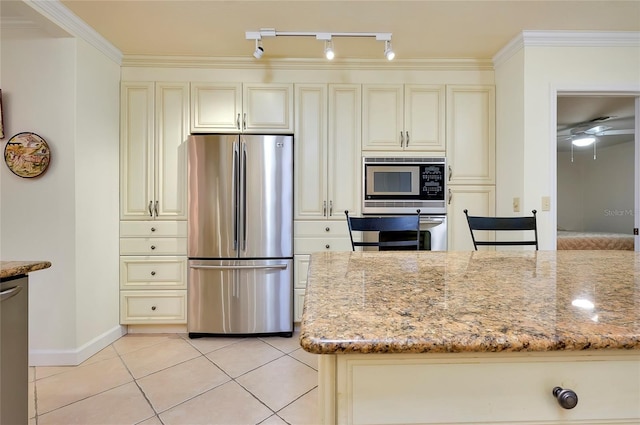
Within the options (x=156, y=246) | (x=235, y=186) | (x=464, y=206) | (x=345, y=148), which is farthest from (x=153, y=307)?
(x=464, y=206)

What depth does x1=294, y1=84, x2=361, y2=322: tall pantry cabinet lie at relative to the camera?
2.64 metres

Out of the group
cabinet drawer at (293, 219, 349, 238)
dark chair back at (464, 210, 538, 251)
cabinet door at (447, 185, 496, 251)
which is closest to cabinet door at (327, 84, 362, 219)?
cabinet drawer at (293, 219, 349, 238)

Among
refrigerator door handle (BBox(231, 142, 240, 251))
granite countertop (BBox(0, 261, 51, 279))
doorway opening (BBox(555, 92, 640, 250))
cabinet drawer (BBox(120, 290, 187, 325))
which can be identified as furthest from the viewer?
doorway opening (BBox(555, 92, 640, 250))

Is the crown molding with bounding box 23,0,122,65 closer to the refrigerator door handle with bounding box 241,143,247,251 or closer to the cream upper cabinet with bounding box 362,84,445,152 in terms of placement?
the refrigerator door handle with bounding box 241,143,247,251

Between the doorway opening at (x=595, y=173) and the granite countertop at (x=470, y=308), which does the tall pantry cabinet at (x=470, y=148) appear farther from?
the granite countertop at (x=470, y=308)

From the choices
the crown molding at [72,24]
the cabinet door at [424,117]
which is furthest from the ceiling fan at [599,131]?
the crown molding at [72,24]

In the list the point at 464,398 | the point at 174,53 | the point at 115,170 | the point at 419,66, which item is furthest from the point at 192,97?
the point at 464,398

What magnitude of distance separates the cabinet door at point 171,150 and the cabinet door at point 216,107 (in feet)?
0.25

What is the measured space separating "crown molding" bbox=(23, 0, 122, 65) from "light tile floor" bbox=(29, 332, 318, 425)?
2303 mm

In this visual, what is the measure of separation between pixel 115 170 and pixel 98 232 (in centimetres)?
54

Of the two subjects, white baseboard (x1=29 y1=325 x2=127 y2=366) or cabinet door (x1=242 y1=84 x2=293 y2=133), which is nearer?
white baseboard (x1=29 y1=325 x2=127 y2=366)

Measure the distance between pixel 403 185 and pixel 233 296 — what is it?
172 cm

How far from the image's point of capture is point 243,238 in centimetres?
250

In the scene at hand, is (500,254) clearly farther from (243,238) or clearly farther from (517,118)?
(243,238)
